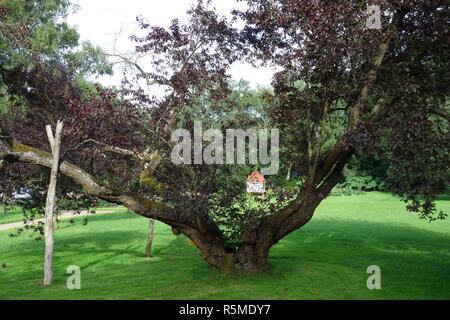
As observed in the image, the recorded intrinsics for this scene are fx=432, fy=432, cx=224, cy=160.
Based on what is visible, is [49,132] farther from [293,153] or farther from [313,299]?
[313,299]

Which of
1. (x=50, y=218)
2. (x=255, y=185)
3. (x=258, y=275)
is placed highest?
(x=255, y=185)

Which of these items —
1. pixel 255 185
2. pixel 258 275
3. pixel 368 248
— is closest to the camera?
pixel 258 275

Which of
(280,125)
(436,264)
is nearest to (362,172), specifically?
(436,264)

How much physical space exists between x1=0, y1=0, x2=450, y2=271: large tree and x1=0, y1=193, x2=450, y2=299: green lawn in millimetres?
1210

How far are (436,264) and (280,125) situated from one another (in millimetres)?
6211

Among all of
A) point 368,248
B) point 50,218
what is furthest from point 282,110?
point 368,248

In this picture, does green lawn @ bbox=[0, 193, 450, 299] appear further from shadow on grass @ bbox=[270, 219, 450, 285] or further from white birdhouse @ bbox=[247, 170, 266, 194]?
white birdhouse @ bbox=[247, 170, 266, 194]

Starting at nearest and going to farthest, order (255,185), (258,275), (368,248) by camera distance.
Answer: (258,275), (255,185), (368,248)

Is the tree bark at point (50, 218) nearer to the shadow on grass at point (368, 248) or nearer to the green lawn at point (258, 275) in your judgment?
the green lawn at point (258, 275)

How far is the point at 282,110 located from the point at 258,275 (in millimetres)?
3913

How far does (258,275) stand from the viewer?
394 inches

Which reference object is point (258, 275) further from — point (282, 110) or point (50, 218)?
point (50, 218)

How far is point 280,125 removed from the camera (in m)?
10.5

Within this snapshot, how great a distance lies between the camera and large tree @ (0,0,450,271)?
849 centimetres
